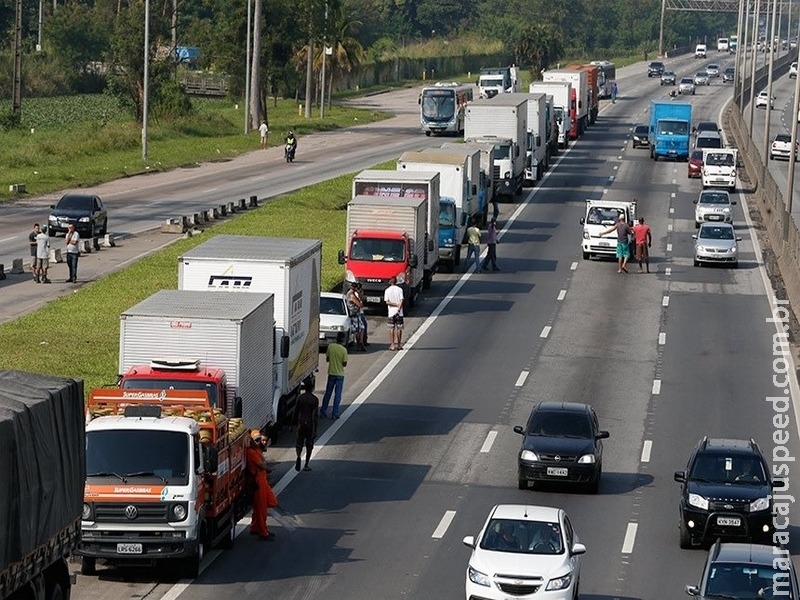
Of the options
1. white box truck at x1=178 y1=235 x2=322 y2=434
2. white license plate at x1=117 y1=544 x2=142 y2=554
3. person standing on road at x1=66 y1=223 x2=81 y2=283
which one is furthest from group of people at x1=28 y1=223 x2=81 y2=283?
white license plate at x1=117 y1=544 x2=142 y2=554

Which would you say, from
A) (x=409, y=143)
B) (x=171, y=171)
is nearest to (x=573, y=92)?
(x=409, y=143)

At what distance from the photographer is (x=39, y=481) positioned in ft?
62.3

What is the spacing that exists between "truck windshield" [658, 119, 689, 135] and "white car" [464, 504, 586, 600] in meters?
73.2

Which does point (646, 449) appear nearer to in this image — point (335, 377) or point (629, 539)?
point (335, 377)

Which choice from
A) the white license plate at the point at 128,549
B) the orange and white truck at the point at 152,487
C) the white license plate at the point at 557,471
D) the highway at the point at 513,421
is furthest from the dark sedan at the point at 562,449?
the white license plate at the point at 128,549

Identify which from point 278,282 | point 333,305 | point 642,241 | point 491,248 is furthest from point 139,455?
point 642,241

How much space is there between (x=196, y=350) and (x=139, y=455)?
5330 mm

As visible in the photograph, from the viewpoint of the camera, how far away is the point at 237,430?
26391 millimetres

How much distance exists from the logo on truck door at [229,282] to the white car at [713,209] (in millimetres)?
35381

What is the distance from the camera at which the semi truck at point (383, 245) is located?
157 ft

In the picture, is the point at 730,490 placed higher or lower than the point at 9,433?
lower

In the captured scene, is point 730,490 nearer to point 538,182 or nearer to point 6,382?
point 6,382

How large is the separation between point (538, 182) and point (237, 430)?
5830 cm

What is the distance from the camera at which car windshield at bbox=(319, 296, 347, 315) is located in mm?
42719
